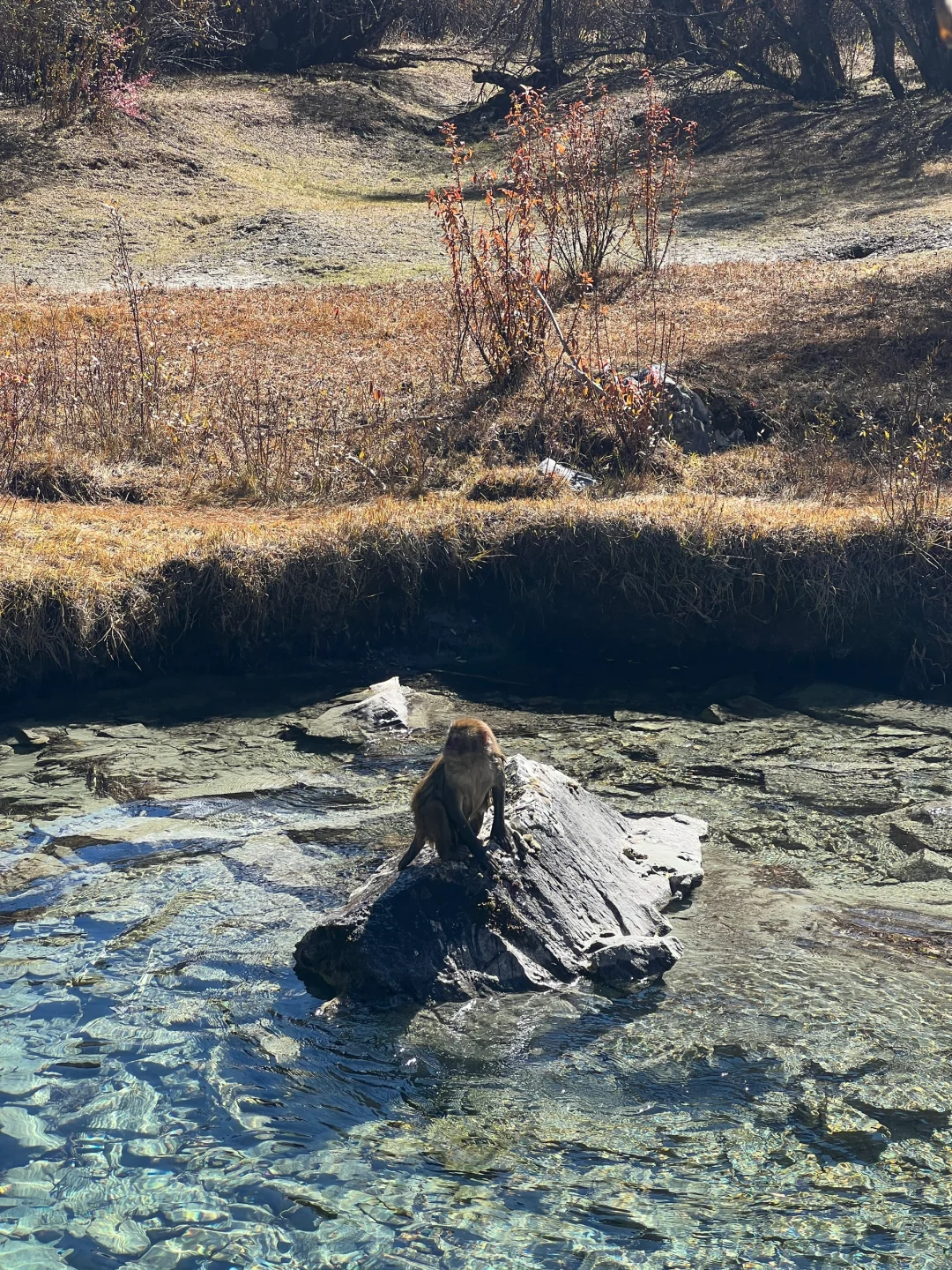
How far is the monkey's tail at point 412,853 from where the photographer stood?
18.6 feet

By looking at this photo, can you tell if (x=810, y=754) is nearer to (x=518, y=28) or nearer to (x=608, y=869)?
(x=608, y=869)

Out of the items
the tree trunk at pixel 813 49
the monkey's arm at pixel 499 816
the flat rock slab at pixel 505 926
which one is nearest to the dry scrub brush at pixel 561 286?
the flat rock slab at pixel 505 926

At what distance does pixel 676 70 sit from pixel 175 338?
1780 cm

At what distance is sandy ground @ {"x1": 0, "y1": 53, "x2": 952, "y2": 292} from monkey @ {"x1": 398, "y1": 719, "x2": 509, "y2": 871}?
14.7m

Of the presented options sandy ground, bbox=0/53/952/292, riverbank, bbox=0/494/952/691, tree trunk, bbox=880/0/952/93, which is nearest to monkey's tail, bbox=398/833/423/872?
riverbank, bbox=0/494/952/691

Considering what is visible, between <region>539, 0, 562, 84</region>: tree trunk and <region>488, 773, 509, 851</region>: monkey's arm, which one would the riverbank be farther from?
<region>539, 0, 562, 84</region>: tree trunk

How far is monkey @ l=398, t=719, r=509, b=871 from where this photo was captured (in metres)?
5.50

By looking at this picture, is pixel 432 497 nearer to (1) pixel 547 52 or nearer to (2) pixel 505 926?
(2) pixel 505 926

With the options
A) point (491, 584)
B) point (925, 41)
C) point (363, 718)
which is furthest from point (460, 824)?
point (925, 41)

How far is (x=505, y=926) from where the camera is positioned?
5676mm

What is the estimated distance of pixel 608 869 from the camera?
6.19 m

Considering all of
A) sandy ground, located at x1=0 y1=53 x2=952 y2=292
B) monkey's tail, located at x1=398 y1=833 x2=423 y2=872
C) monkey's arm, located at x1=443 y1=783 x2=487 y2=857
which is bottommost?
monkey's tail, located at x1=398 y1=833 x2=423 y2=872

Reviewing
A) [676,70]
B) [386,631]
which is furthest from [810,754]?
[676,70]

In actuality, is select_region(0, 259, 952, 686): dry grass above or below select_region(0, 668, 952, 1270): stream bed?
above
